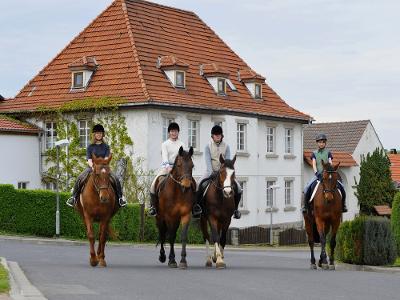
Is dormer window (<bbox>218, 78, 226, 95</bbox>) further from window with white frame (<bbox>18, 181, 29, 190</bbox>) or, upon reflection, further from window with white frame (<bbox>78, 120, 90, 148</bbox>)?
window with white frame (<bbox>18, 181, 29, 190</bbox>)

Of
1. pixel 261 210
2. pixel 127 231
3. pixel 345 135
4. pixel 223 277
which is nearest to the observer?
pixel 223 277

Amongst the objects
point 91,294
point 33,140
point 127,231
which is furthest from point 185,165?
point 33,140

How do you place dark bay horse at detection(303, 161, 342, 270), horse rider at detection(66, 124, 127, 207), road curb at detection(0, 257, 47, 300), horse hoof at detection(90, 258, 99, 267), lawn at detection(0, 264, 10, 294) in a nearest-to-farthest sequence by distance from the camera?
road curb at detection(0, 257, 47, 300) → lawn at detection(0, 264, 10, 294) → horse hoof at detection(90, 258, 99, 267) → horse rider at detection(66, 124, 127, 207) → dark bay horse at detection(303, 161, 342, 270)

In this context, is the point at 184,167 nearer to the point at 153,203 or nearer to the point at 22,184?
the point at 153,203

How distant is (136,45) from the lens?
162 ft

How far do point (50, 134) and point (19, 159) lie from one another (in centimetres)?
230

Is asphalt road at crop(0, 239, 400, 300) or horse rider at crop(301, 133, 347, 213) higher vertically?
horse rider at crop(301, 133, 347, 213)

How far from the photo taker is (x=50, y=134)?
164 ft

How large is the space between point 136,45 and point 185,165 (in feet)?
105

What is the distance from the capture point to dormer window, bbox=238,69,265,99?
2186 inches

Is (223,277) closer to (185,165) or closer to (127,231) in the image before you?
(185,165)

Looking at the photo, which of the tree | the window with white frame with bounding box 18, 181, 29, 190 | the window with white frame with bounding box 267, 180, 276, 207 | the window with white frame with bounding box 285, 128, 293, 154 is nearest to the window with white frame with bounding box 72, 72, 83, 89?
the window with white frame with bounding box 18, 181, 29, 190

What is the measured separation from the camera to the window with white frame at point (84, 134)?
4862 centimetres

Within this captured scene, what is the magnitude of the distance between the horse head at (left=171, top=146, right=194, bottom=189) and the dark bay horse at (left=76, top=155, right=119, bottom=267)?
1.46 m
